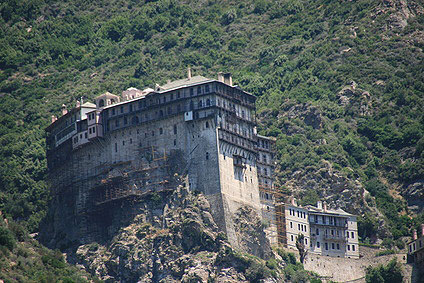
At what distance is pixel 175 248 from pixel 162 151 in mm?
12940

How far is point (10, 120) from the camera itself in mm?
195000

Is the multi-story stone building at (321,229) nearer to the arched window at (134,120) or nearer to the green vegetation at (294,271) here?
the green vegetation at (294,271)

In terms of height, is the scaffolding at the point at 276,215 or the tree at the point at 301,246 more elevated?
the scaffolding at the point at 276,215

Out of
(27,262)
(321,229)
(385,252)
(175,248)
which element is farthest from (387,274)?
(27,262)

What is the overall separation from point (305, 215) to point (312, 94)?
4253 centimetres

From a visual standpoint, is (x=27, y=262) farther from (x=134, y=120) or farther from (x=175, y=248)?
(x=134, y=120)

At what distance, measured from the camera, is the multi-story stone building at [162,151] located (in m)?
142

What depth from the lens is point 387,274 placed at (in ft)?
493

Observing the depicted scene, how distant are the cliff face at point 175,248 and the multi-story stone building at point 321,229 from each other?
934 centimetres

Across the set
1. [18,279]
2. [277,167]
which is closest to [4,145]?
[277,167]

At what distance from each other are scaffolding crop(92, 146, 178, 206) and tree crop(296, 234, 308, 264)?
69.2ft

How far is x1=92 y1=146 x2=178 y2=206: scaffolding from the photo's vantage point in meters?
144

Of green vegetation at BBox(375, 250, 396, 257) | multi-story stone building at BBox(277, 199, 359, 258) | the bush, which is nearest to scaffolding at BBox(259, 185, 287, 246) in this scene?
multi-story stone building at BBox(277, 199, 359, 258)

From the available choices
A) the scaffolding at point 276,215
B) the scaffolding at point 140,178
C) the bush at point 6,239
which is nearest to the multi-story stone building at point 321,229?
the scaffolding at point 276,215
